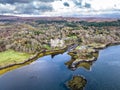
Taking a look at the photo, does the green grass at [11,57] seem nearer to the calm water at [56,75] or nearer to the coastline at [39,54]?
the coastline at [39,54]


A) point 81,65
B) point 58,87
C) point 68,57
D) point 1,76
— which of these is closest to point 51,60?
point 68,57

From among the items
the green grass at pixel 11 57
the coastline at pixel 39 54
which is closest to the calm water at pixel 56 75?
the coastline at pixel 39 54

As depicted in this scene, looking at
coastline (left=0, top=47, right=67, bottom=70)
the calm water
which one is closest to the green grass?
coastline (left=0, top=47, right=67, bottom=70)

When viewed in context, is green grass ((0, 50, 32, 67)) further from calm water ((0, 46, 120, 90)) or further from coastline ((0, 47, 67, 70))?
calm water ((0, 46, 120, 90))

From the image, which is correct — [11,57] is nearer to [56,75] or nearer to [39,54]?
[39,54]

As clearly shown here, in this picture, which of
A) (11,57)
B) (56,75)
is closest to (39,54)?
(11,57)

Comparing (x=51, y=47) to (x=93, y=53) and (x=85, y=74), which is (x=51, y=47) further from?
(x=85, y=74)
